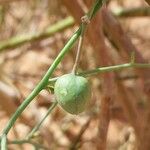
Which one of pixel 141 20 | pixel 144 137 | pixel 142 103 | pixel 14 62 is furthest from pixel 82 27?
pixel 141 20

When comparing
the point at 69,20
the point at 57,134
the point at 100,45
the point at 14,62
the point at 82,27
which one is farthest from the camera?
the point at 14,62

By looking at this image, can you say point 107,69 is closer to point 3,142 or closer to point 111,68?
point 111,68

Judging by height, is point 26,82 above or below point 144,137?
below

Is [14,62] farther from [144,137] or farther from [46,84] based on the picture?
[46,84]

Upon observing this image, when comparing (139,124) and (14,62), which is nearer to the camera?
(139,124)

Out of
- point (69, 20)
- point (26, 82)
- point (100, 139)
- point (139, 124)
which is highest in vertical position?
point (69, 20)

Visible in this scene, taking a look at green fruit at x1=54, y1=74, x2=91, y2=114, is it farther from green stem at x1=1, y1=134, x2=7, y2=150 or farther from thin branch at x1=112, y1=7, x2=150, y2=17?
thin branch at x1=112, y1=7, x2=150, y2=17

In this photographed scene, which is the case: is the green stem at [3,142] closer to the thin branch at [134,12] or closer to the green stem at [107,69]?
the green stem at [107,69]

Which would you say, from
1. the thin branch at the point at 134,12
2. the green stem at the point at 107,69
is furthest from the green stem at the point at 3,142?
the thin branch at the point at 134,12

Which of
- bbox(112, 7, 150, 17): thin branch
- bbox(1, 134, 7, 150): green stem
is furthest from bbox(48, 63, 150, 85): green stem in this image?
bbox(112, 7, 150, 17): thin branch
